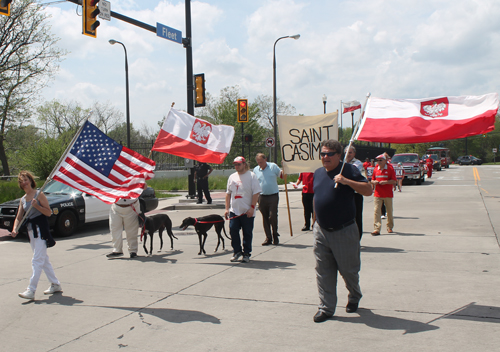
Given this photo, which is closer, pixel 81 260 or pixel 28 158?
pixel 81 260

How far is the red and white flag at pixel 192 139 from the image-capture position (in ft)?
31.9

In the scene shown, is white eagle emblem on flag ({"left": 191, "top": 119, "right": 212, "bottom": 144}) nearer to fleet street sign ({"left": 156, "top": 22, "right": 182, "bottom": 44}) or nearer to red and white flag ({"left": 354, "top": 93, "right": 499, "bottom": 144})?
red and white flag ({"left": 354, "top": 93, "right": 499, "bottom": 144})

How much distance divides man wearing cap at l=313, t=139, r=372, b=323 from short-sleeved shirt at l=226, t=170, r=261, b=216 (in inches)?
113

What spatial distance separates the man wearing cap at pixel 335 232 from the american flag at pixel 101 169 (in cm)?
307

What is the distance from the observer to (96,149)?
6.61 meters

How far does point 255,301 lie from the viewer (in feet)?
18.1

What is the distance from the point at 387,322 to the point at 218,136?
21.7 feet

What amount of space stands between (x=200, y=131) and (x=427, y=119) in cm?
553

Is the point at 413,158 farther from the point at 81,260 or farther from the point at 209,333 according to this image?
the point at 209,333

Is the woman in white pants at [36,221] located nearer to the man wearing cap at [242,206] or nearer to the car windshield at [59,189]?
the man wearing cap at [242,206]

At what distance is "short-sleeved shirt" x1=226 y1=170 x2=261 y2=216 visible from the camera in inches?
305

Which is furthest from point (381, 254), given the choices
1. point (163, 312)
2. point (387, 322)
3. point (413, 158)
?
point (413, 158)

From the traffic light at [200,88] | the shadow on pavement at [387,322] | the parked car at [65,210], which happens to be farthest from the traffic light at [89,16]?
the shadow on pavement at [387,322]

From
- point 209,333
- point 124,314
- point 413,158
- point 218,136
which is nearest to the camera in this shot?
point 209,333
